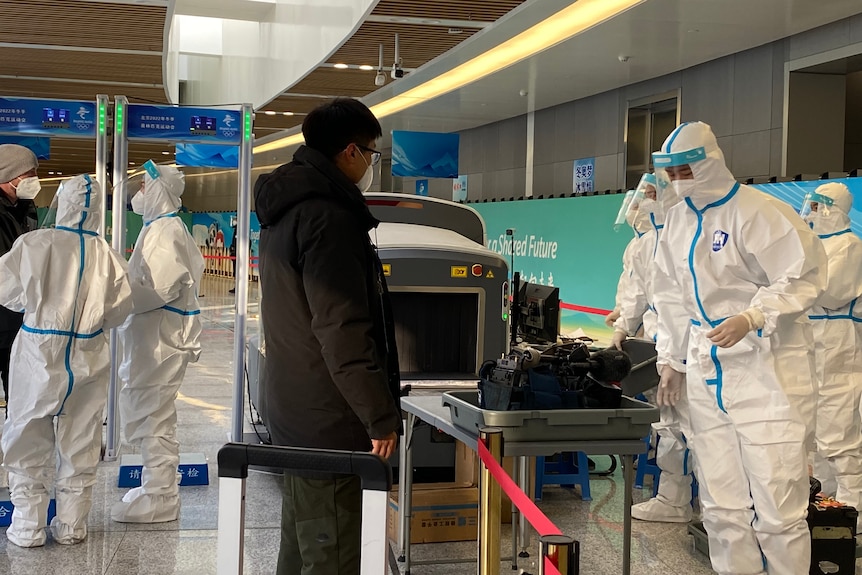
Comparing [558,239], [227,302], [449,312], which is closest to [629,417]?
[449,312]

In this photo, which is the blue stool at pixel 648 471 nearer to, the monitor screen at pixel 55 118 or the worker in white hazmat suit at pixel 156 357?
the worker in white hazmat suit at pixel 156 357

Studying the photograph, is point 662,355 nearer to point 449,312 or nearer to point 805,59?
point 449,312

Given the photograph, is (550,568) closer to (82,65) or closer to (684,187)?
(684,187)

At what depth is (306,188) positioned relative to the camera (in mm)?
2443

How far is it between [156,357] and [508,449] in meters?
2.24

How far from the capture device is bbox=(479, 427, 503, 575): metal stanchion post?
2.62 metres

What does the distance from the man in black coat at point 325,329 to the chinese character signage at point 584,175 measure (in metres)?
11.9

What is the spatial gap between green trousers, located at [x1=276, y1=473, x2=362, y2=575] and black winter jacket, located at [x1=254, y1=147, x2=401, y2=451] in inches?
4.1

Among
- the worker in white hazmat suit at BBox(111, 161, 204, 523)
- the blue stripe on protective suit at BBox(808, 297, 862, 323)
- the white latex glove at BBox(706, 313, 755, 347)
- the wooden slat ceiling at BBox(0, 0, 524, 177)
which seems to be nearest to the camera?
the white latex glove at BBox(706, 313, 755, 347)

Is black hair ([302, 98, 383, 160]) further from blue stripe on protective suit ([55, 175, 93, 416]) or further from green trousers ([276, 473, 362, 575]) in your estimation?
blue stripe on protective suit ([55, 175, 93, 416])

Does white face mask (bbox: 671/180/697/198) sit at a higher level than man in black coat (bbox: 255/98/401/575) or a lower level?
higher

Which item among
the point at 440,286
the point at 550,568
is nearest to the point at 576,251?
the point at 440,286

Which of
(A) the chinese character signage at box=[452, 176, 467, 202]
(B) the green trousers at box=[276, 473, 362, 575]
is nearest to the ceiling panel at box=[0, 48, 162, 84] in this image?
(B) the green trousers at box=[276, 473, 362, 575]

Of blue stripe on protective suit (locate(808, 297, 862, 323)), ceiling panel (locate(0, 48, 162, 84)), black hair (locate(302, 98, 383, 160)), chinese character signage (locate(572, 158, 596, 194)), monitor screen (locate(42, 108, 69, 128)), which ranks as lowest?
blue stripe on protective suit (locate(808, 297, 862, 323))
